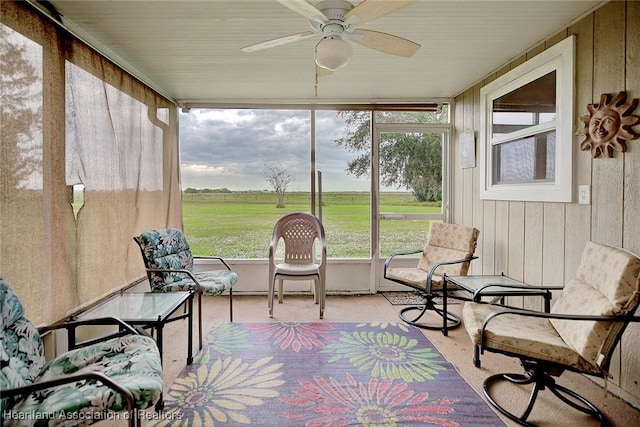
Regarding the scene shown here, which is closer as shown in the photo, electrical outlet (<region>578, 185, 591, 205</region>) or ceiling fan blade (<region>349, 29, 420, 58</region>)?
ceiling fan blade (<region>349, 29, 420, 58</region>)

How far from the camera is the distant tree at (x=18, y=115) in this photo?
175 cm

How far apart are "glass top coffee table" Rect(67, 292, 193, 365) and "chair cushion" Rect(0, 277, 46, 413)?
200mm

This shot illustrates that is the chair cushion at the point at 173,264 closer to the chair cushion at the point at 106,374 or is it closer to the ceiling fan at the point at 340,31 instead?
the chair cushion at the point at 106,374

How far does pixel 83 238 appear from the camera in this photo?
2.35 m

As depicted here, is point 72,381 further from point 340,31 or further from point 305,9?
Answer: point 340,31

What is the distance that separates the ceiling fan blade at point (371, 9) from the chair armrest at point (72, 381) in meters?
1.97

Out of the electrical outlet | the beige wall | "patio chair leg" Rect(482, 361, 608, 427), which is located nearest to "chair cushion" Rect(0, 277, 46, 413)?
"patio chair leg" Rect(482, 361, 608, 427)

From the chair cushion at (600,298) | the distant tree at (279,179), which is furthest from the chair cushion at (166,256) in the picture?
the chair cushion at (600,298)

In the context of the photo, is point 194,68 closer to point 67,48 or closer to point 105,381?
point 67,48

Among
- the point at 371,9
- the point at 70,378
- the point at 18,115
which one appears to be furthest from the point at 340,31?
the point at 70,378

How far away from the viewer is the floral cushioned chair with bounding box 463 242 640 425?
64.9 inches

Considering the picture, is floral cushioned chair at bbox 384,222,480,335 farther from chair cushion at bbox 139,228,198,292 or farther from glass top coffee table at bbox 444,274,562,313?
chair cushion at bbox 139,228,198,292

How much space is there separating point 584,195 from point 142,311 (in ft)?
9.85

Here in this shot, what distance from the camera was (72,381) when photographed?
1211 mm
